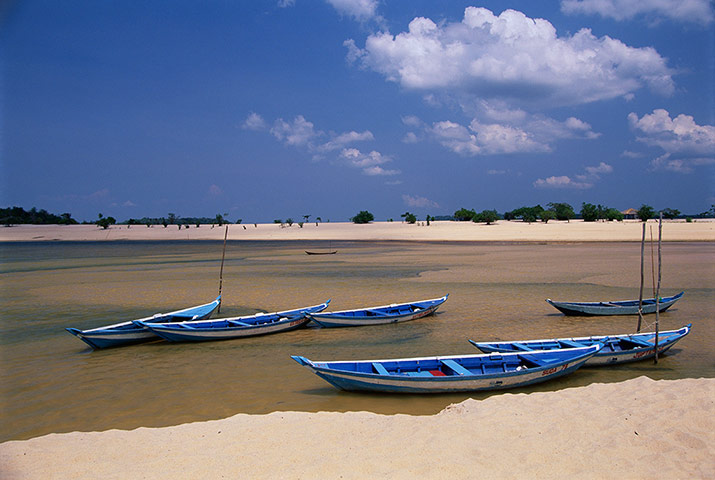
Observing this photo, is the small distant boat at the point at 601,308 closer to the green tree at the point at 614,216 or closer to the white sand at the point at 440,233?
the white sand at the point at 440,233

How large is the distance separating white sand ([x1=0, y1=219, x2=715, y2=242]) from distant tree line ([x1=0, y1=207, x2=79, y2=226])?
41.3ft

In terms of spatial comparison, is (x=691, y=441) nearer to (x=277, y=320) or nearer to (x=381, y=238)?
(x=277, y=320)

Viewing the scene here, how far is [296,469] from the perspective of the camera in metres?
5.46

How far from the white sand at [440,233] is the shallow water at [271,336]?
80.1 feet

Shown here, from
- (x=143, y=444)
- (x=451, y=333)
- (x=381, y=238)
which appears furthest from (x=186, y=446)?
(x=381, y=238)

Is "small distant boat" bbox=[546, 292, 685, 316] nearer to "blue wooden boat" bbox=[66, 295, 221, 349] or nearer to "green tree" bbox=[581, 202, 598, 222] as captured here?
"blue wooden boat" bbox=[66, 295, 221, 349]

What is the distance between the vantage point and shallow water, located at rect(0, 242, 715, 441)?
8.81m

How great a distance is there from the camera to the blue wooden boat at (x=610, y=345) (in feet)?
34.1

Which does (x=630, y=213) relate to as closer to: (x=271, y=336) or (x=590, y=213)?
(x=590, y=213)

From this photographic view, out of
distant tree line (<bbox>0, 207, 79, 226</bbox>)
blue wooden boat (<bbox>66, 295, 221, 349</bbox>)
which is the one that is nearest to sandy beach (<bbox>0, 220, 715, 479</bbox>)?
blue wooden boat (<bbox>66, 295, 221, 349</bbox>)

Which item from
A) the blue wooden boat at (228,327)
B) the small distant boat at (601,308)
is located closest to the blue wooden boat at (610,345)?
the small distant boat at (601,308)

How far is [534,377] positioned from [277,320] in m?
8.43

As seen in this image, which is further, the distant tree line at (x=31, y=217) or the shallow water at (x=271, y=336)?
the distant tree line at (x=31, y=217)

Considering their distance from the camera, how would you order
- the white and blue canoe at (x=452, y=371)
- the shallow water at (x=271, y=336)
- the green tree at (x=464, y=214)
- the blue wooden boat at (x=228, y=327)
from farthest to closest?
the green tree at (x=464, y=214) → the blue wooden boat at (x=228, y=327) → the shallow water at (x=271, y=336) → the white and blue canoe at (x=452, y=371)
